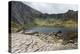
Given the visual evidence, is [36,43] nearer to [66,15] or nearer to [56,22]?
[56,22]

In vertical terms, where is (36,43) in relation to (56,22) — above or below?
below

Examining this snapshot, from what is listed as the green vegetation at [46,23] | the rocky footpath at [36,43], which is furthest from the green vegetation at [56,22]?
the rocky footpath at [36,43]

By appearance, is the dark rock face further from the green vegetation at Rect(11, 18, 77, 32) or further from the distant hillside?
the distant hillside

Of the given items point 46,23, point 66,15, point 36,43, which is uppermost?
point 66,15

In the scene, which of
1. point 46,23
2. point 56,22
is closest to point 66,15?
point 56,22

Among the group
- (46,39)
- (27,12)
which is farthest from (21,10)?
(46,39)

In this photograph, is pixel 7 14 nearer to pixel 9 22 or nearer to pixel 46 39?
pixel 9 22
